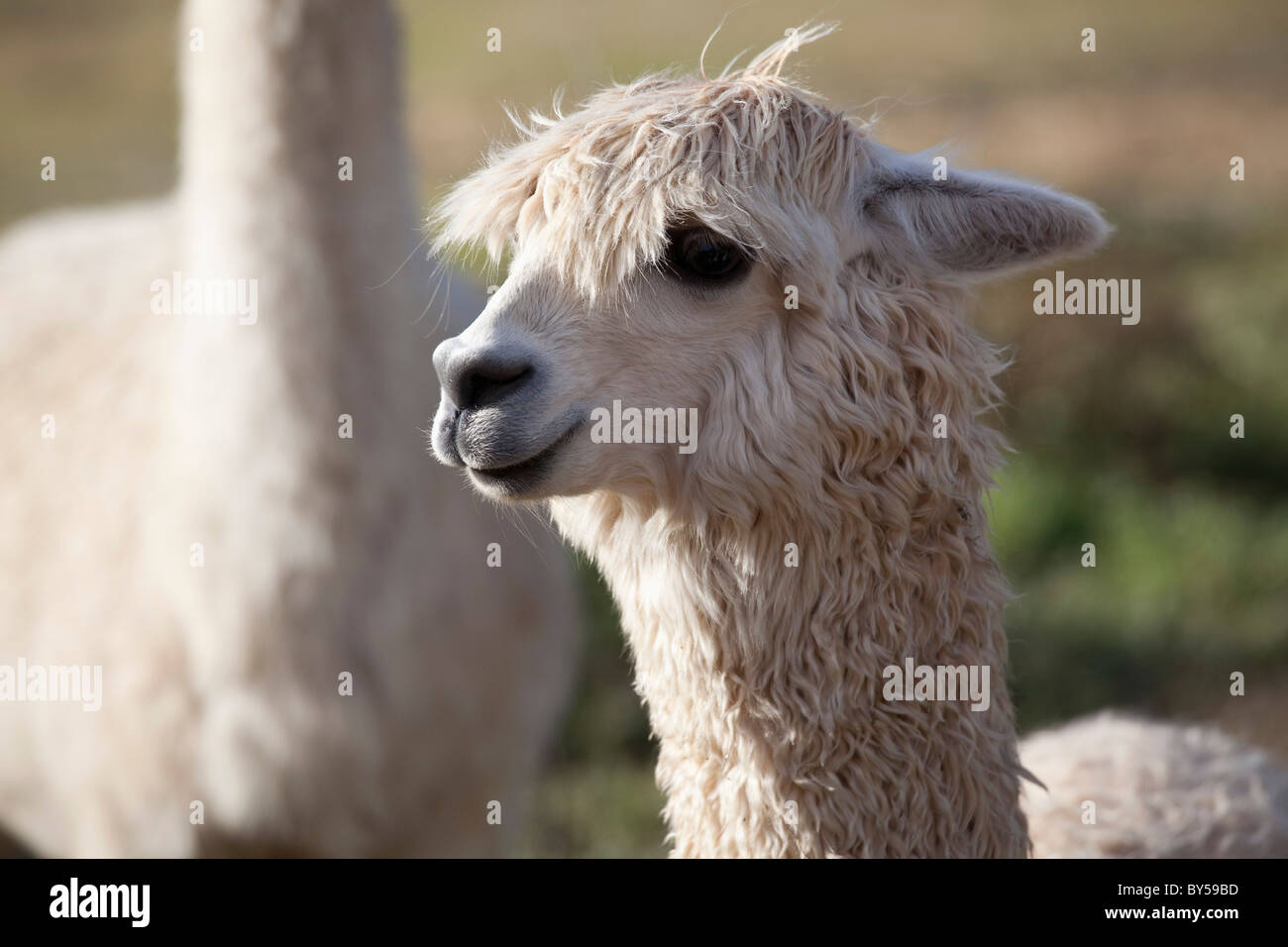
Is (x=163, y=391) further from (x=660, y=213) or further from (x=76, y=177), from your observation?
(x=76, y=177)

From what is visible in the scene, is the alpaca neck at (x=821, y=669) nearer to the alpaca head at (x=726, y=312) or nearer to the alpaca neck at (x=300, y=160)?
the alpaca head at (x=726, y=312)

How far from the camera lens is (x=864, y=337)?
181cm

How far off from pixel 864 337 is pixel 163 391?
220cm

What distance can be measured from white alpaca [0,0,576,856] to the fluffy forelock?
114 centimetres

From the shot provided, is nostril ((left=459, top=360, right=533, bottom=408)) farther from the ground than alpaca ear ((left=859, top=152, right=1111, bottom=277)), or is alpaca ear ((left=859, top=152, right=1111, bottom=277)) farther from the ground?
alpaca ear ((left=859, top=152, right=1111, bottom=277))

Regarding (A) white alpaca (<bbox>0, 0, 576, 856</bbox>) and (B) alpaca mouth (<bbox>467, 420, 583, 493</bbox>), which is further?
(A) white alpaca (<bbox>0, 0, 576, 856</bbox>)

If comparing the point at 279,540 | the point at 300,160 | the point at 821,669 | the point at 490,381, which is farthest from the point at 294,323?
the point at 821,669

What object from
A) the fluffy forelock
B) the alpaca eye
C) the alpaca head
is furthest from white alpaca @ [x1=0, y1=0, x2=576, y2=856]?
the alpaca eye

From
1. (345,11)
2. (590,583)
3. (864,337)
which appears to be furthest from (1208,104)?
(864,337)

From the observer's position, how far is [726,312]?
5.85 ft

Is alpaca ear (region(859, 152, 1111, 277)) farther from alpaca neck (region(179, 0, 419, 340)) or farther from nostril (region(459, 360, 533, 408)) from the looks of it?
alpaca neck (region(179, 0, 419, 340))

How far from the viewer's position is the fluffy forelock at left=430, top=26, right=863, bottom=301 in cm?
176

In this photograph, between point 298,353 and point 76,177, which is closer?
point 298,353

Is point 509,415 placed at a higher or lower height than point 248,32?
lower
